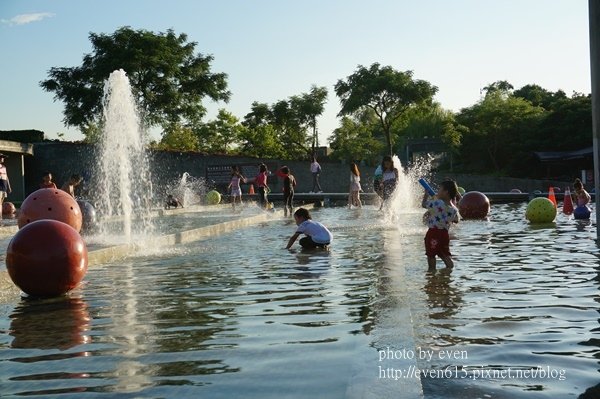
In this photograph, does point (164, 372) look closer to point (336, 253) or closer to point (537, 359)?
point (537, 359)

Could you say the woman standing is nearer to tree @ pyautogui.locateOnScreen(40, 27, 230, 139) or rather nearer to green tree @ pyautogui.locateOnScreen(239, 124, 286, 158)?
tree @ pyautogui.locateOnScreen(40, 27, 230, 139)

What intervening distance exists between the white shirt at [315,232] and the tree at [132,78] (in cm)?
4561

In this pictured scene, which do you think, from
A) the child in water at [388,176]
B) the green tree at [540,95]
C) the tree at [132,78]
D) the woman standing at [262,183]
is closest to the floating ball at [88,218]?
the child in water at [388,176]

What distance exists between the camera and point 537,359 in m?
5.00

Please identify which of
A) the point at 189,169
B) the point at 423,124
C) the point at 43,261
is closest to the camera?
the point at 43,261

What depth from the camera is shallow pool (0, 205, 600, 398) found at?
14.3 ft

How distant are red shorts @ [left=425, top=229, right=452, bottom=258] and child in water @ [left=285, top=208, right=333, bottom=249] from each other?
2.70m

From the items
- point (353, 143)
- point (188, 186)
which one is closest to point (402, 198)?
point (188, 186)

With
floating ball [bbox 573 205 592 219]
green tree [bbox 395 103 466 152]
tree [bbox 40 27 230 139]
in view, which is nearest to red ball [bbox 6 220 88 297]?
floating ball [bbox 573 205 592 219]

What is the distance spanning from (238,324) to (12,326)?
6.52ft

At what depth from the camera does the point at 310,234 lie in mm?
12062

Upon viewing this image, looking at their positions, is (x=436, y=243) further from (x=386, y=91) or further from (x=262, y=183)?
(x=386, y=91)

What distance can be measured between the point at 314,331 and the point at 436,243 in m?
4.31

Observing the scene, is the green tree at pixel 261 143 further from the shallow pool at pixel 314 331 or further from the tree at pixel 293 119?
the shallow pool at pixel 314 331
